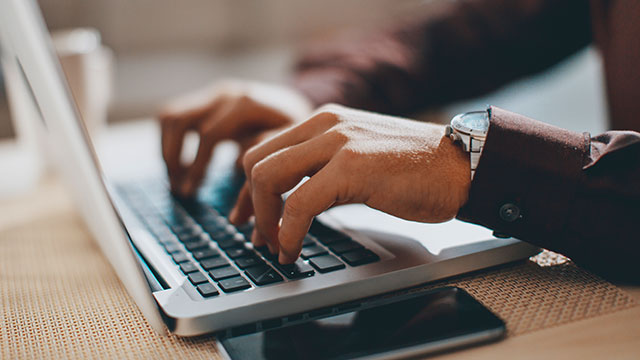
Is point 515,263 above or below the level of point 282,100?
below

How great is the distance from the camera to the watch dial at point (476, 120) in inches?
18.1

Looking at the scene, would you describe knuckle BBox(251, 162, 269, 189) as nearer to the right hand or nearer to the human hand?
the human hand

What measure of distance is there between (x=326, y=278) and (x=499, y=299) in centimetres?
12

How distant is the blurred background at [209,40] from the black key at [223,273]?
85cm

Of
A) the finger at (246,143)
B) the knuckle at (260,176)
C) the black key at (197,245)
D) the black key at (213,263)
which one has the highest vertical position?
the knuckle at (260,176)

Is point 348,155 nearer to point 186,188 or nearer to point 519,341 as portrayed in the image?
point 519,341

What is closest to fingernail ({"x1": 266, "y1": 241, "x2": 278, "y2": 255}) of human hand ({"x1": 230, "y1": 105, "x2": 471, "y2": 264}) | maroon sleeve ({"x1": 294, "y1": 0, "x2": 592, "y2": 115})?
human hand ({"x1": 230, "y1": 105, "x2": 471, "y2": 264})

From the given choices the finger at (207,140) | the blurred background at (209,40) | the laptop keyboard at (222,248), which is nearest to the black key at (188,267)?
the laptop keyboard at (222,248)

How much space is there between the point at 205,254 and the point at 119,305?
0.07 m

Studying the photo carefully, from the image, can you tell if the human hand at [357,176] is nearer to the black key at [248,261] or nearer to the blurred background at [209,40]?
the black key at [248,261]

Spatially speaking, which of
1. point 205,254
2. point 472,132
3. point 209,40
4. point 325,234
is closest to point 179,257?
point 205,254

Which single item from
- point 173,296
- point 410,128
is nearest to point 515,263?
point 410,128

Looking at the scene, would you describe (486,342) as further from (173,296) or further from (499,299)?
(173,296)

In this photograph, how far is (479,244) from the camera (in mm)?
461
